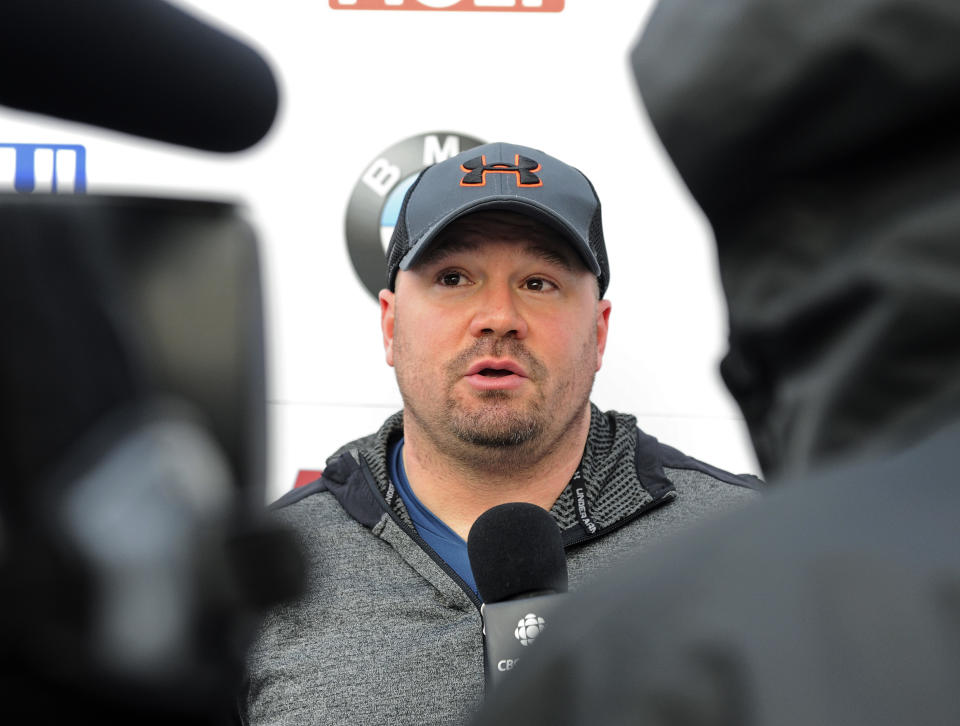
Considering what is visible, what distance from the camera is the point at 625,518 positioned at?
1441mm

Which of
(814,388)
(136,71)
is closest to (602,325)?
(814,388)

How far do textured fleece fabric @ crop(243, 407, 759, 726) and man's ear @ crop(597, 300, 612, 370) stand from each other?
0.09 meters

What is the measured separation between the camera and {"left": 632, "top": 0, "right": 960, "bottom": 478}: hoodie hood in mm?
304

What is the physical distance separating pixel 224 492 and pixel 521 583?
699mm

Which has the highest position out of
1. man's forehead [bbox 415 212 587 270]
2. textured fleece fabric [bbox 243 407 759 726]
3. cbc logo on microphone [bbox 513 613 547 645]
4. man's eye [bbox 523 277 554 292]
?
man's forehead [bbox 415 212 587 270]

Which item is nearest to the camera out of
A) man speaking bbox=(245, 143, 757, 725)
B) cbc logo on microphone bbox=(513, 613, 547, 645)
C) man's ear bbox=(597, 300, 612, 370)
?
cbc logo on microphone bbox=(513, 613, 547, 645)

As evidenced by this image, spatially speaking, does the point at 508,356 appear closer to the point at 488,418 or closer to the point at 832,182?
the point at 488,418

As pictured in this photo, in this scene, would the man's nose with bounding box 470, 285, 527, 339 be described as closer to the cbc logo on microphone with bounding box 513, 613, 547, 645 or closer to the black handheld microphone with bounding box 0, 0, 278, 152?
the cbc logo on microphone with bounding box 513, 613, 547, 645

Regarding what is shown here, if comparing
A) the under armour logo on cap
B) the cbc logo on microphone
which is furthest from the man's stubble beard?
the cbc logo on microphone

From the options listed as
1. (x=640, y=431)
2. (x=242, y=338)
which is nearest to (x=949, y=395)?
(x=242, y=338)

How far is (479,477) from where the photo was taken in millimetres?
1524

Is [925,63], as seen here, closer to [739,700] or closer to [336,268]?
[739,700]

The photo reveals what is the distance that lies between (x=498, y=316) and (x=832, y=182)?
44.1 inches

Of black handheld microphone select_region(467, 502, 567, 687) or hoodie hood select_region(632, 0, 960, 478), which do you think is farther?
black handheld microphone select_region(467, 502, 567, 687)
